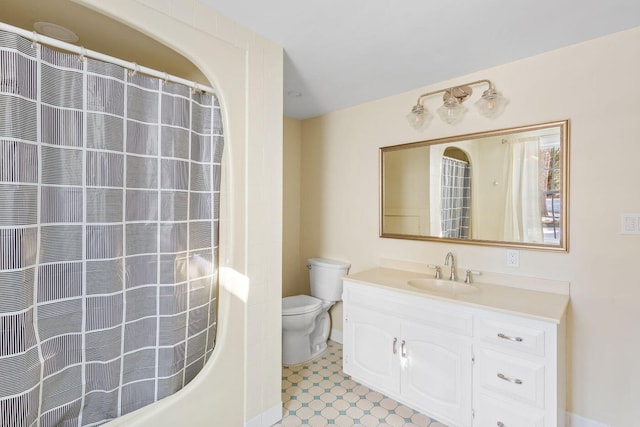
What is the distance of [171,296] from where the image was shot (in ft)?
4.74

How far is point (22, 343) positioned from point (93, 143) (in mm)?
751

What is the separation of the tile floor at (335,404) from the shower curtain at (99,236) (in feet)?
2.62

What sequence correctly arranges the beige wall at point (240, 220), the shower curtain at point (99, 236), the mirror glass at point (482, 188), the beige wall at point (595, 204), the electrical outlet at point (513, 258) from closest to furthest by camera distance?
the shower curtain at point (99, 236) → the beige wall at point (240, 220) → the beige wall at point (595, 204) → the mirror glass at point (482, 188) → the electrical outlet at point (513, 258)

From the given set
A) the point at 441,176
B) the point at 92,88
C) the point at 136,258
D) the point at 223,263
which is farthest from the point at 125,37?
the point at 441,176

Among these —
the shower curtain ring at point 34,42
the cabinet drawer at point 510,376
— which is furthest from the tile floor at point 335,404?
the shower curtain ring at point 34,42

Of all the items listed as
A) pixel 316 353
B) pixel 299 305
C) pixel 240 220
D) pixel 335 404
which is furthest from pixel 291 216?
pixel 335 404

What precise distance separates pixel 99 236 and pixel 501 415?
2.09 metres

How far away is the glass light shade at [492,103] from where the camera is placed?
1.99 metres

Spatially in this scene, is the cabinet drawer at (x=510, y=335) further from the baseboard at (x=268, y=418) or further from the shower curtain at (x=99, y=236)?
the shower curtain at (x=99, y=236)

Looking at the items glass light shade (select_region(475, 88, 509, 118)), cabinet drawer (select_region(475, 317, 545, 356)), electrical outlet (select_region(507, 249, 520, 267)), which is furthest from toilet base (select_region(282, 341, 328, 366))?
glass light shade (select_region(475, 88, 509, 118))

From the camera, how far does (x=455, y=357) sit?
5.70 ft

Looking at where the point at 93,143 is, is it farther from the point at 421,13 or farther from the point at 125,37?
the point at 421,13

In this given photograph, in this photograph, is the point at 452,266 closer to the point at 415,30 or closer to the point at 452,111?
the point at 452,111

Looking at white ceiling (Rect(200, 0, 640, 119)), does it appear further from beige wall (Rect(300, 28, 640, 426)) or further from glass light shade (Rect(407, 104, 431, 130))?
glass light shade (Rect(407, 104, 431, 130))
